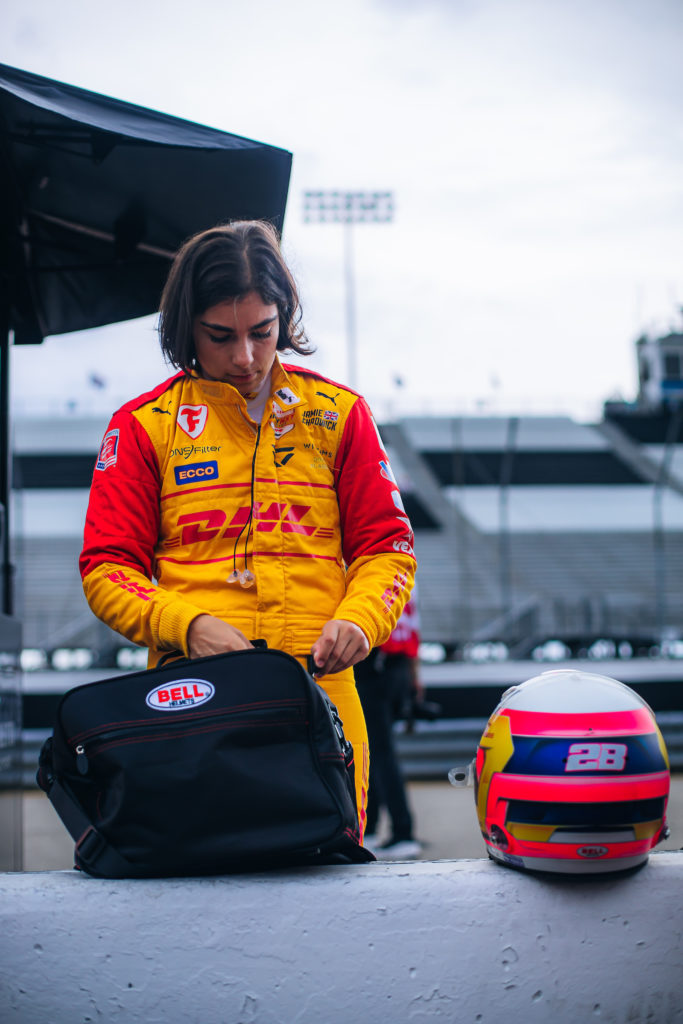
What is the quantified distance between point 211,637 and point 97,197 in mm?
2091

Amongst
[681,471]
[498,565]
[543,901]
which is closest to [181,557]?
[543,901]

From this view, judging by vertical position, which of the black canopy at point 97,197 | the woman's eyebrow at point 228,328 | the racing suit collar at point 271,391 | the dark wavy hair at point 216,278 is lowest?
the racing suit collar at point 271,391

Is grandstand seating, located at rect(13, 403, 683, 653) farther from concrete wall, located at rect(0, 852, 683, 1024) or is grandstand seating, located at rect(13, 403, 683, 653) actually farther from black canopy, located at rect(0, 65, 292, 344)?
concrete wall, located at rect(0, 852, 683, 1024)

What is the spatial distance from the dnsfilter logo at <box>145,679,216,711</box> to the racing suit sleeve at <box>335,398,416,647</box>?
270mm

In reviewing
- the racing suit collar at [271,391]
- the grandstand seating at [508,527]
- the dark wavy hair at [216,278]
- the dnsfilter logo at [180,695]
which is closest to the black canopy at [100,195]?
the dark wavy hair at [216,278]

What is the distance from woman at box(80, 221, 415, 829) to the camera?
1404 millimetres

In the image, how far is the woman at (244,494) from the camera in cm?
140

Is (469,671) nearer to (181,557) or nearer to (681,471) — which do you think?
(181,557)

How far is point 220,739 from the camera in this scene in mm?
1179

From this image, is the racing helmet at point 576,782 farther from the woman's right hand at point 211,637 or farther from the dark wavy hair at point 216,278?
the dark wavy hair at point 216,278

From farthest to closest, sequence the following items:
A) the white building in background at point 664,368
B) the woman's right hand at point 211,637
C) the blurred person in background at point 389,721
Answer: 1. the white building in background at point 664,368
2. the blurred person in background at point 389,721
3. the woman's right hand at point 211,637

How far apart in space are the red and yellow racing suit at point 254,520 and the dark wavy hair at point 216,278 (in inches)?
3.1

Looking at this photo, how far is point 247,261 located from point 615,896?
1.09m

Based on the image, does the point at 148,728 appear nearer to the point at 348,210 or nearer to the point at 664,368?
the point at 348,210
